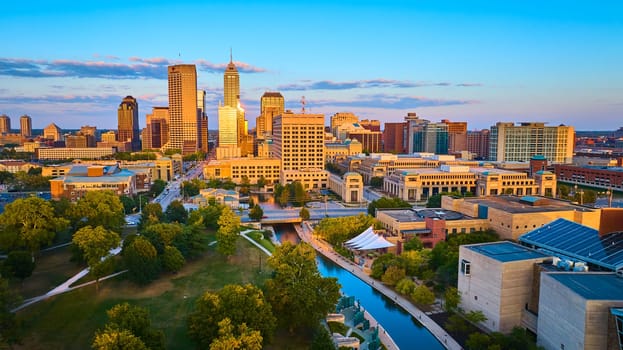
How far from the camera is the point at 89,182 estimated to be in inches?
3361

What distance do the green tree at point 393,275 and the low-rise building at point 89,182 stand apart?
205ft

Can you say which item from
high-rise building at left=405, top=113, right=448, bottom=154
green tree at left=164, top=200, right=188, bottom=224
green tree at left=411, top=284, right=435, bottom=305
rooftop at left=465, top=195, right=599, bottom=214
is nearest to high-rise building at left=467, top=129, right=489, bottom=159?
high-rise building at left=405, top=113, right=448, bottom=154

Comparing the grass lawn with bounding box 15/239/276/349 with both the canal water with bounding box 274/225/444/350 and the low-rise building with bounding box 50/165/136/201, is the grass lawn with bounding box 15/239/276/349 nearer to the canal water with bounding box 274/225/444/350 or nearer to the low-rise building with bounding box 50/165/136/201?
the canal water with bounding box 274/225/444/350

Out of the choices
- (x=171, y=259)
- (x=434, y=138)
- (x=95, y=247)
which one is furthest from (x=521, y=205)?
(x=434, y=138)

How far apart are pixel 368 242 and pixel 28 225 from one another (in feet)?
121

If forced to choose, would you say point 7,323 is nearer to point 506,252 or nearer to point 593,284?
point 506,252

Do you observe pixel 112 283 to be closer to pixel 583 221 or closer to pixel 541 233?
pixel 541 233

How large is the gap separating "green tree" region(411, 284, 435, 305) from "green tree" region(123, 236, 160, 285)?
23947 millimetres

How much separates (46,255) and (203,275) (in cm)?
1845

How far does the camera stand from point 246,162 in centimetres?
11606

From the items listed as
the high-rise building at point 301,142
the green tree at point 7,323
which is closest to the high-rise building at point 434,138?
the high-rise building at point 301,142

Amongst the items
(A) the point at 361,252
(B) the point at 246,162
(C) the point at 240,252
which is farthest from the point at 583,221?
(B) the point at 246,162

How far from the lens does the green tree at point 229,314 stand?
88.7ft

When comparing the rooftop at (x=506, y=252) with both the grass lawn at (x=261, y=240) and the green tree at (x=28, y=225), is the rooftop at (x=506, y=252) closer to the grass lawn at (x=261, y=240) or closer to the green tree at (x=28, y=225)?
the grass lawn at (x=261, y=240)
